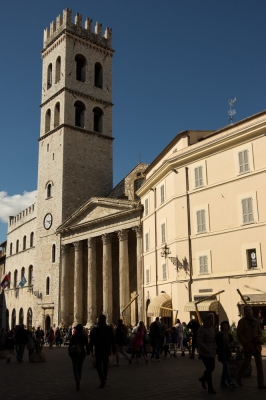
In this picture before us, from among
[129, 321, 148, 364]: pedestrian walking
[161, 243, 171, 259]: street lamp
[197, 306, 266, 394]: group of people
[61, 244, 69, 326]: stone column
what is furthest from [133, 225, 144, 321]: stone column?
[197, 306, 266, 394]: group of people

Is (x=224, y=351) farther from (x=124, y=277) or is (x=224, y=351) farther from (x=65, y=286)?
(x=65, y=286)

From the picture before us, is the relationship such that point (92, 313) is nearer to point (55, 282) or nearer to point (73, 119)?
point (55, 282)

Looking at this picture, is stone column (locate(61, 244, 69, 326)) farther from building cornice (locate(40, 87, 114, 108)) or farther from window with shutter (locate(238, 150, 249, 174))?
window with shutter (locate(238, 150, 249, 174))

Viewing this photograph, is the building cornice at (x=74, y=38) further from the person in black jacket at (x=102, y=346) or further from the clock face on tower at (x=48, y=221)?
the person in black jacket at (x=102, y=346)

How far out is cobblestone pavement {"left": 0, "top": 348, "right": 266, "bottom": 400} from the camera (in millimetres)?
8562

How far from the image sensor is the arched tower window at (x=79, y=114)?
1811 inches

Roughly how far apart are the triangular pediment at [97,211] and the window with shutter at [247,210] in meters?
12.7

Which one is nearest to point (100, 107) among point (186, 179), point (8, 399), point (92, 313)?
point (92, 313)

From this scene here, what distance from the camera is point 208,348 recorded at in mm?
8828

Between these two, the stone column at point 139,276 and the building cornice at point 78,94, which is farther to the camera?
the building cornice at point 78,94

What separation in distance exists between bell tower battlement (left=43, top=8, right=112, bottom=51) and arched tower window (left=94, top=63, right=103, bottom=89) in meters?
2.42

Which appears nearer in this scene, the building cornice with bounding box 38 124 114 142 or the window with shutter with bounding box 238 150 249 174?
the window with shutter with bounding box 238 150 249 174

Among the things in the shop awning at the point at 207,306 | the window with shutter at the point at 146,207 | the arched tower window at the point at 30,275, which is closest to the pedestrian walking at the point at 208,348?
the shop awning at the point at 207,306

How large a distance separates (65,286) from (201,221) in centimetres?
2076
